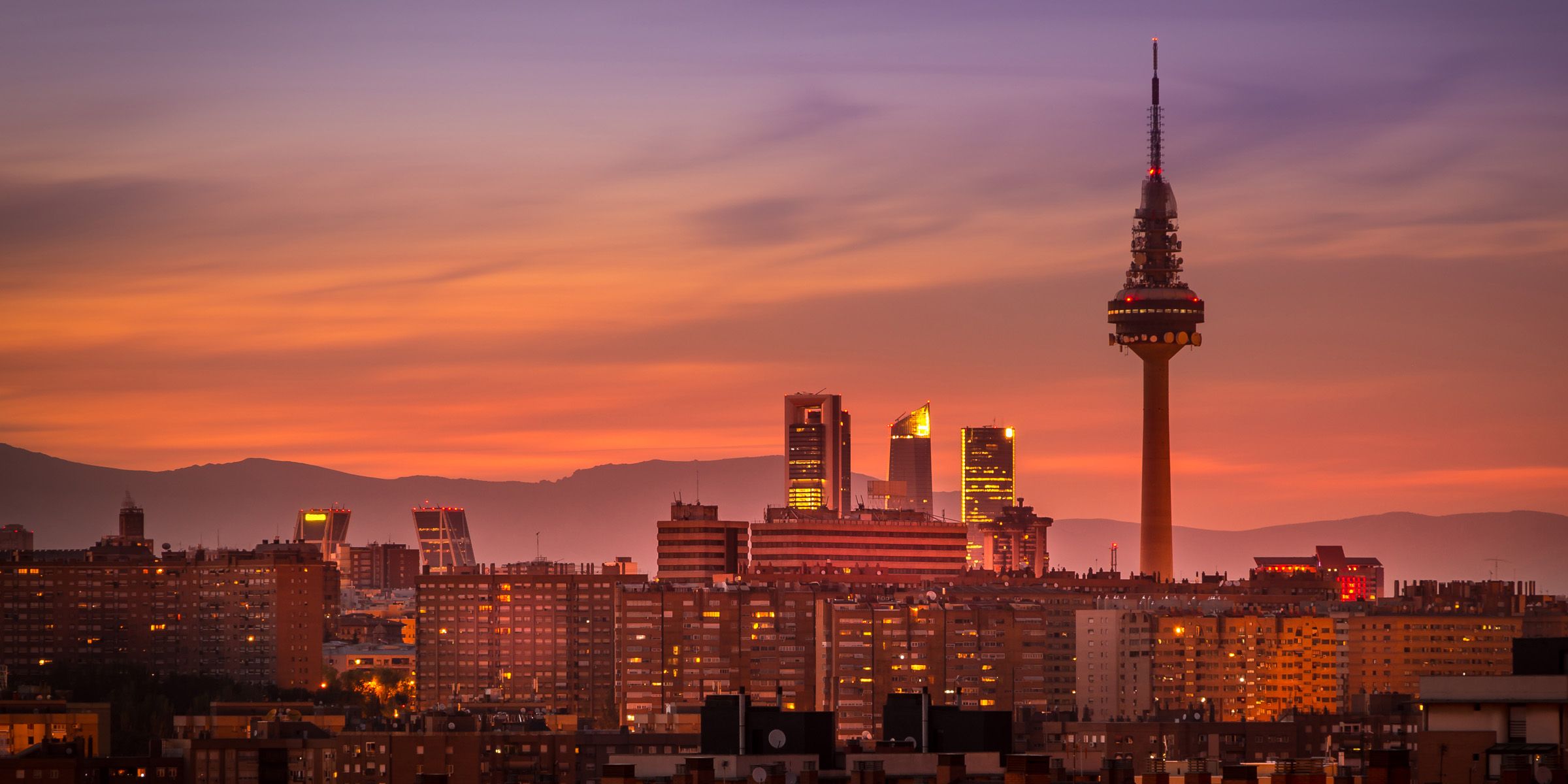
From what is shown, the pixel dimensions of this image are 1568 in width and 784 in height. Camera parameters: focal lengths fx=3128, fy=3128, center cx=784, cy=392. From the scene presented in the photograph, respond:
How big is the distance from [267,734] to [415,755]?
17.4 metres

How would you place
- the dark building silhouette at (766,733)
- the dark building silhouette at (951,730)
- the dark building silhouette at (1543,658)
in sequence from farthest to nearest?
the dark building silhouette at (951,730)
the dark building silhouette at (766,733)
the dark building silhouette at (1543,658)

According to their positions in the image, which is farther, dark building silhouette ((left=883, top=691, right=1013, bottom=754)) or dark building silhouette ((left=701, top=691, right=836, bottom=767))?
dark building silhouette ((left=883, top=691, right=1013, bottom=754))

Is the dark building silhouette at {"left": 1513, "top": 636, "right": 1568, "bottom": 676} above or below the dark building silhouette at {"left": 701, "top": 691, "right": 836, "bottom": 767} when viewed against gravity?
above

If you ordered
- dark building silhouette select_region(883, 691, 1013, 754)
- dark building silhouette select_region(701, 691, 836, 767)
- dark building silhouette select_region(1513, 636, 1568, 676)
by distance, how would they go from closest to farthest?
dark building silhouette select_region(1513, 636, 1568, 676) < dark building silhouette select_region(701, 691, 836, 767) < dark building silhouette select_region(883, 691, 1013, 754)

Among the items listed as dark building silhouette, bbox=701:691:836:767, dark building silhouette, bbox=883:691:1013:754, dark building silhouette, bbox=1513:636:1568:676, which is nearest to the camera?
dark building silhouette, bbox=1513:636:1568:676

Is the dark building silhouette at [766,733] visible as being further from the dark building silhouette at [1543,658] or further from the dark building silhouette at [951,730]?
the dark building silhouette at [1543,658]

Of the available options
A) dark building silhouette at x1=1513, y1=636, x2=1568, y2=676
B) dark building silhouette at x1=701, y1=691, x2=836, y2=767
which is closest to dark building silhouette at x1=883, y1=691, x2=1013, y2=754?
dark building silhouette at x1=701, y1=691, x2=836, y2=767

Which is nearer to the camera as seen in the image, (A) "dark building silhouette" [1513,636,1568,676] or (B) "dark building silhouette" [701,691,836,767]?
(A) "dark building silhouette" [1513,636,1568,676]

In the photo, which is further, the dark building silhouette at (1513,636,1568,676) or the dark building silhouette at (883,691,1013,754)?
the dark building silhouette at (883,691,1013,754)

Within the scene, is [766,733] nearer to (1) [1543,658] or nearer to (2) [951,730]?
(2) [951,730]

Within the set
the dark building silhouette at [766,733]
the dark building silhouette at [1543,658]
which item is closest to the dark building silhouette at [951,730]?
the dark building silhouette at [766,733]

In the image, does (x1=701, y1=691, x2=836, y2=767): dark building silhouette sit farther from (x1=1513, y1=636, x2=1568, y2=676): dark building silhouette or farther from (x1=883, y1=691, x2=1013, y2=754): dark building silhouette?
(x1=1513, y1=636, x2=1568, y2=676): dark building silhouette

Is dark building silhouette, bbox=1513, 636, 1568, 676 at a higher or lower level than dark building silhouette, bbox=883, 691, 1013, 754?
higher

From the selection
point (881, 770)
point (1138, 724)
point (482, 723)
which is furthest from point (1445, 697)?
point (1138, 724)
